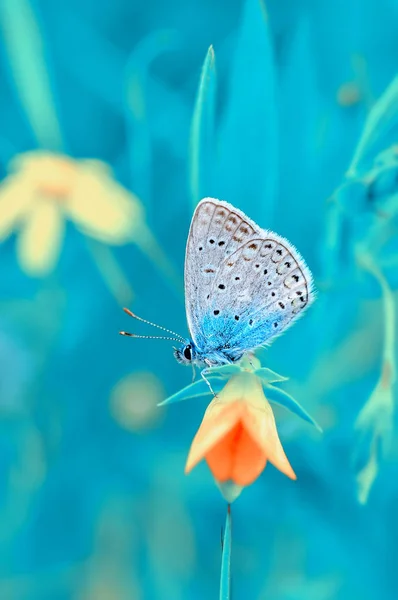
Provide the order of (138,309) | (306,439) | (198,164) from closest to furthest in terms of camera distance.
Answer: (198,164)
(306,439)
(138,309)

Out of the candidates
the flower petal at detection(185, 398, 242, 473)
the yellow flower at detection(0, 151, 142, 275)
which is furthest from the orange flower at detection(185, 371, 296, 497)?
the yellow flower at detection(0, 151, 142, 275)

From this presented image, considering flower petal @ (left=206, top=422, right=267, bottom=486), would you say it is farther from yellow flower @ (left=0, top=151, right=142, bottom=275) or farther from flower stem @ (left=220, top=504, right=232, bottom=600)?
yellow flower @ (left=0, top=151, right=142, bottom=275)

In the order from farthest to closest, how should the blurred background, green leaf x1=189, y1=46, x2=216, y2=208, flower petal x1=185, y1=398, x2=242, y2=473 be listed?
the blurred background
green leaf x1=189, y1=46, x2=216, y2=208
flower petal x1=185, y1=398, x2=242, y2=473

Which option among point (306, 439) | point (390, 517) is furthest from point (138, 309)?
point (390, 517)

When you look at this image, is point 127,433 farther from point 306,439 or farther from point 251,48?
point 251,48

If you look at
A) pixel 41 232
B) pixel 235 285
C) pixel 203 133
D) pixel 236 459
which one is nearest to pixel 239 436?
pixel 236 459

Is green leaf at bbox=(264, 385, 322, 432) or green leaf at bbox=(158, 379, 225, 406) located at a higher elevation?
green leaf at bbox=(158, 379, 225, 406)

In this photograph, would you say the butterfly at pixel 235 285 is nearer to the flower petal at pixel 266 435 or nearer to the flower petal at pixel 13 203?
the flower petal at pixel 266 435
